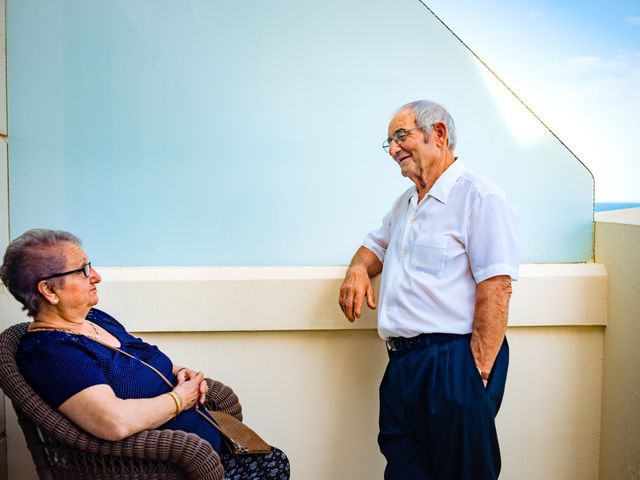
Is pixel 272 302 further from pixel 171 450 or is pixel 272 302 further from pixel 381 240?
pixel 171 450

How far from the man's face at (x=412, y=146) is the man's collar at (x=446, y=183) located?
7 centimetres

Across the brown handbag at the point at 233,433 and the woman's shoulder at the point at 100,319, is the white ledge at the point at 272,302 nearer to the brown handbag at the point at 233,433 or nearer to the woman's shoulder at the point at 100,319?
the woman's shoulder at the point at 100,319

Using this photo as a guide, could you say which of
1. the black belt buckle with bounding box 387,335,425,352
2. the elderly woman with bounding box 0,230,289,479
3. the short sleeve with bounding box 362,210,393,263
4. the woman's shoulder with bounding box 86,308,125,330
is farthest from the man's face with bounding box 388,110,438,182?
the woman's shoulder with bounding box 86,308,125,330

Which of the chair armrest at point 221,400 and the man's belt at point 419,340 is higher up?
the man's belt at point 419,340

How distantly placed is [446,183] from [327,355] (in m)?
0.94

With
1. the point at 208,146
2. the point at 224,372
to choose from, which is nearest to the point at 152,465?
the point at 224,372

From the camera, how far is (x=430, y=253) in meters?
2.13

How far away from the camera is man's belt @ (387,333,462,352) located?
83.9 inches

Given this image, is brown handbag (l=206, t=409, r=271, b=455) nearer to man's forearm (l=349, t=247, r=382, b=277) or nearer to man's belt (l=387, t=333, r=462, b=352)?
man's belt (l=387, t=333, r=462, b=352)

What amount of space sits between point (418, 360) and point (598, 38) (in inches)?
76.2

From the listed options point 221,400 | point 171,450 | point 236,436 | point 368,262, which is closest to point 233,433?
point 236,436

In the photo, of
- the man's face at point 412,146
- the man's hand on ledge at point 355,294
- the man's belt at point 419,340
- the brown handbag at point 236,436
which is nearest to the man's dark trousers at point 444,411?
the man's belt at point 419,340

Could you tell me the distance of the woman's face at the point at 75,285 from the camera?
6.35 ft

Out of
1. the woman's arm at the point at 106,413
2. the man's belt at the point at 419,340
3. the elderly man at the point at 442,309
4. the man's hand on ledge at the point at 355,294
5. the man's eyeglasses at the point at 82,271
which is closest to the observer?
the woman's arm at the point at 106,413
